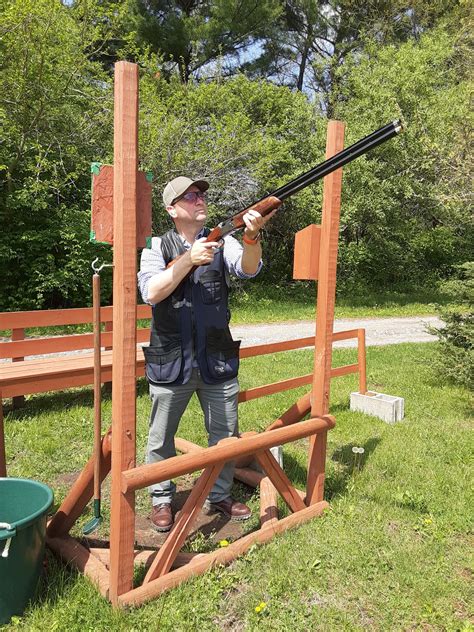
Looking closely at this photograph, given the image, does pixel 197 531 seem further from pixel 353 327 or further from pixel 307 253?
pixel 353 327

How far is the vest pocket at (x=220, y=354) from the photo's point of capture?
3086 mm

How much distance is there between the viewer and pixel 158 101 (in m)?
13.5

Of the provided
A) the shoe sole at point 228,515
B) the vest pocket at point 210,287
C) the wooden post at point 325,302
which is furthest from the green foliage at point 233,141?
the shoe sole at point 228,515

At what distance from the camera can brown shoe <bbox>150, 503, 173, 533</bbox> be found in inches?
130

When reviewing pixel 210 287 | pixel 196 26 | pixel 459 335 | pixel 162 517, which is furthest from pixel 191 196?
pixel 196 26

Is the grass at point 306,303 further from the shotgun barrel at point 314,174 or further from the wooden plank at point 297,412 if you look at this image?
the shotgun barrel at point 314,174

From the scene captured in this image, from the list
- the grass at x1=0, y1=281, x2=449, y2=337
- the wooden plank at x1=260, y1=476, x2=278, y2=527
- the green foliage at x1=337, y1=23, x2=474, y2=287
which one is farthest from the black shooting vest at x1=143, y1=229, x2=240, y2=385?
the green foliage at x1=337, y1=23, x2=474, y2=287

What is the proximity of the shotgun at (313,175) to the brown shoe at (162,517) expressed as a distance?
Result: 1816 millimetres

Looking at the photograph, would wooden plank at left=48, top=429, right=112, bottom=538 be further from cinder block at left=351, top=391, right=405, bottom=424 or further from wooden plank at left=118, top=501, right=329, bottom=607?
cinder block at left=351, top=391, right=405, bottom=424

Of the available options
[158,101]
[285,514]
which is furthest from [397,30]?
[285,514]

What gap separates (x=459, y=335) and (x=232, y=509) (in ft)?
14.3

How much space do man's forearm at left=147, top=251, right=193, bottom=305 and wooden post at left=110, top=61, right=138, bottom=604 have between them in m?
0.23

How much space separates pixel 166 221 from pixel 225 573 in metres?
11.5

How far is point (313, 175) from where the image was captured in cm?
256
